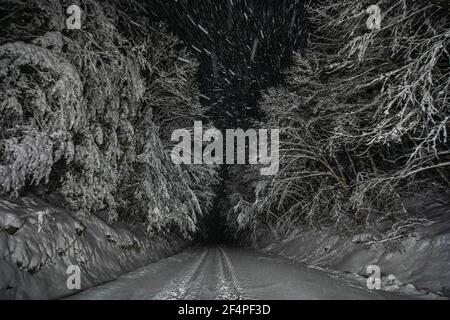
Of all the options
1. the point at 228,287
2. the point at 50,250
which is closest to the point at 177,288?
the point at 228,287

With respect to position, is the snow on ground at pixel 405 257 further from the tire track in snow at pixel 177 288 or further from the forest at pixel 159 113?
the tire track in snow at pixel 177 288

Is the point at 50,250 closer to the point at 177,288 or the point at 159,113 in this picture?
the point at 177,288

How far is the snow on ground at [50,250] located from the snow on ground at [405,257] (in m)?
7.43

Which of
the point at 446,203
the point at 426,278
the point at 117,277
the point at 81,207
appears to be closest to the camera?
the point at 426,278

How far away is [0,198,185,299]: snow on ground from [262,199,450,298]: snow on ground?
7428mm

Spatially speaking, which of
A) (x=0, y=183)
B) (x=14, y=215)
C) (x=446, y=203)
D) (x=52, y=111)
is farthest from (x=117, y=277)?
(x=446, y=203)

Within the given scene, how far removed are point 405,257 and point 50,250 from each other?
9.49 metres

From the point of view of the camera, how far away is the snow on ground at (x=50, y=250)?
5.70m

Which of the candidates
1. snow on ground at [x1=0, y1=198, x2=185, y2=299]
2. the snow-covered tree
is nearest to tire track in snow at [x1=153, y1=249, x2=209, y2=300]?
snow on ground at [x1=0, y1=198, x2=185, y2=299]

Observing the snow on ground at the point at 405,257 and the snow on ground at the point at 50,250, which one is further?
the snow on ground at the point at 405,257

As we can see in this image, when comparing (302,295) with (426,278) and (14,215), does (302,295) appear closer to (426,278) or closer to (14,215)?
(426,278)

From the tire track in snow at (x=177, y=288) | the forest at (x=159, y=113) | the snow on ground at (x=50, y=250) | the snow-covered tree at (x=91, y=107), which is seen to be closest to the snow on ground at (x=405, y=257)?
the forest at (x=159, y=113)

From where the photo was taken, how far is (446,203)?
10547mm
